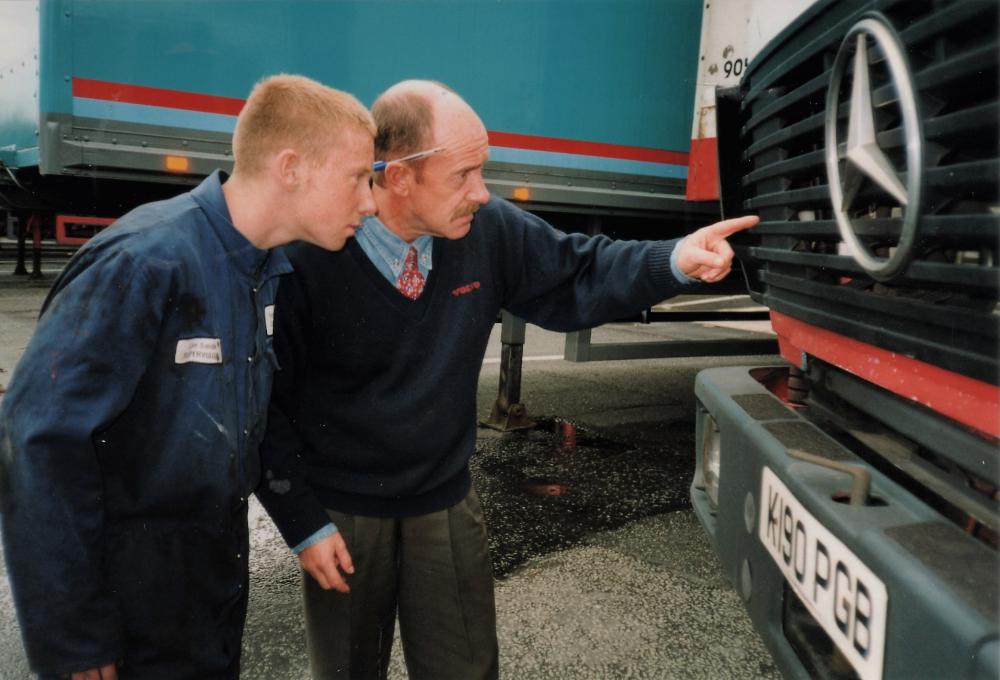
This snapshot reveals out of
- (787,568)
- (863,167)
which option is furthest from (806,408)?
(863,167)

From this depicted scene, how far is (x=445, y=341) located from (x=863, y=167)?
94 centimetres

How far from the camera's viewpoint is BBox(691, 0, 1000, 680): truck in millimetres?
1120

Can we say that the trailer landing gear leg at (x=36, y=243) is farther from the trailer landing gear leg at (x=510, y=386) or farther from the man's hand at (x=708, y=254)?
the man's hand at (x=708, y=254)

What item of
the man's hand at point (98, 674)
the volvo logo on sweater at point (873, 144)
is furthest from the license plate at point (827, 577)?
the man's hand at point (98, 674)

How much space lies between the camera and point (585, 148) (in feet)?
14.7

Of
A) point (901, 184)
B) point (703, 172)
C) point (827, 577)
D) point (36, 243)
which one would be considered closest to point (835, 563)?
point (827, 577)

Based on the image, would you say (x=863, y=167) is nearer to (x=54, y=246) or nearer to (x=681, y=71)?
(x=681, y=71)

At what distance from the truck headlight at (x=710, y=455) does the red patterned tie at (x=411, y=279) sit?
0.87m

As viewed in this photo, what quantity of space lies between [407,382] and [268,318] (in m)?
0.38

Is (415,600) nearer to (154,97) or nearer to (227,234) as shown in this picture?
(227,234)

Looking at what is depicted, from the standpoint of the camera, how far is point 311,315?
70.2 inches

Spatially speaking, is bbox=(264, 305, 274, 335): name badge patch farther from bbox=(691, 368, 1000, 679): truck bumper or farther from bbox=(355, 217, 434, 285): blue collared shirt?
bbox=(691, 368, 1000, 679): truck bumper

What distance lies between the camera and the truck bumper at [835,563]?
1035mm

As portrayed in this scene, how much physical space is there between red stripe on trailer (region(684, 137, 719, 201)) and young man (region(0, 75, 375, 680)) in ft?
10.00
